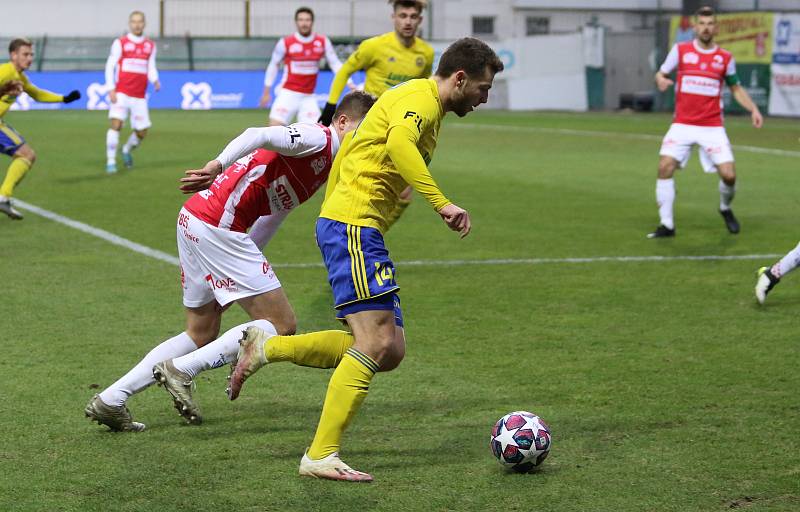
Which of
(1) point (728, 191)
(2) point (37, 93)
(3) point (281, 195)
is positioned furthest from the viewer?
(2) point (37, 93)

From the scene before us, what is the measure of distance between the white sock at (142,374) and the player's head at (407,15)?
6.43 meters

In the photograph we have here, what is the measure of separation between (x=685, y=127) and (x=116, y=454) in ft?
29.4

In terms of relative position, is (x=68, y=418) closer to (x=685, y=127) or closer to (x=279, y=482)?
(x=279, y=482)

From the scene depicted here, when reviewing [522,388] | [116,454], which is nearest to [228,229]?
[116,454]

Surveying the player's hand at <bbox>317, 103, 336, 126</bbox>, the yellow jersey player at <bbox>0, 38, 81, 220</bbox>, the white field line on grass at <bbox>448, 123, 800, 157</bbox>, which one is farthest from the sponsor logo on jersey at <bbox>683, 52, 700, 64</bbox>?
the white field line on grass at <bbox>448, 123, 800, 157</bbox>

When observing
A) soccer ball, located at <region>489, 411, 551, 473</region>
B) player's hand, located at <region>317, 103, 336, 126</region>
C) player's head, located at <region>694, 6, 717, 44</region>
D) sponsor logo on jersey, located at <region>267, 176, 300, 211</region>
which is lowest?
soccer ball, located at <region>489, 411, 551, 473</region>

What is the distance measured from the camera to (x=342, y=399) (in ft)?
17.0

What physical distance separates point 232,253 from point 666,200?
7972mm

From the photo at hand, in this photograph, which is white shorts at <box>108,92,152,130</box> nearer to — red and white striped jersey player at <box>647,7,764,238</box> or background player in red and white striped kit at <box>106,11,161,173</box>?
background player in red and white striped kit at <box>106,11,161,173</box>

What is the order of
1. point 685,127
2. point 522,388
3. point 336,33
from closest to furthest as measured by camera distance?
point 522,388, point 685,127, point 336,33

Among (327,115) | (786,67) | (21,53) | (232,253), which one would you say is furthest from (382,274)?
(786,67)

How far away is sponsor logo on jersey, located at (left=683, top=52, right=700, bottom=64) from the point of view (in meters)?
13.0

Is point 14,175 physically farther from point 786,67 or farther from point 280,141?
point 786,67

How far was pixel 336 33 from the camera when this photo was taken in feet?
165
